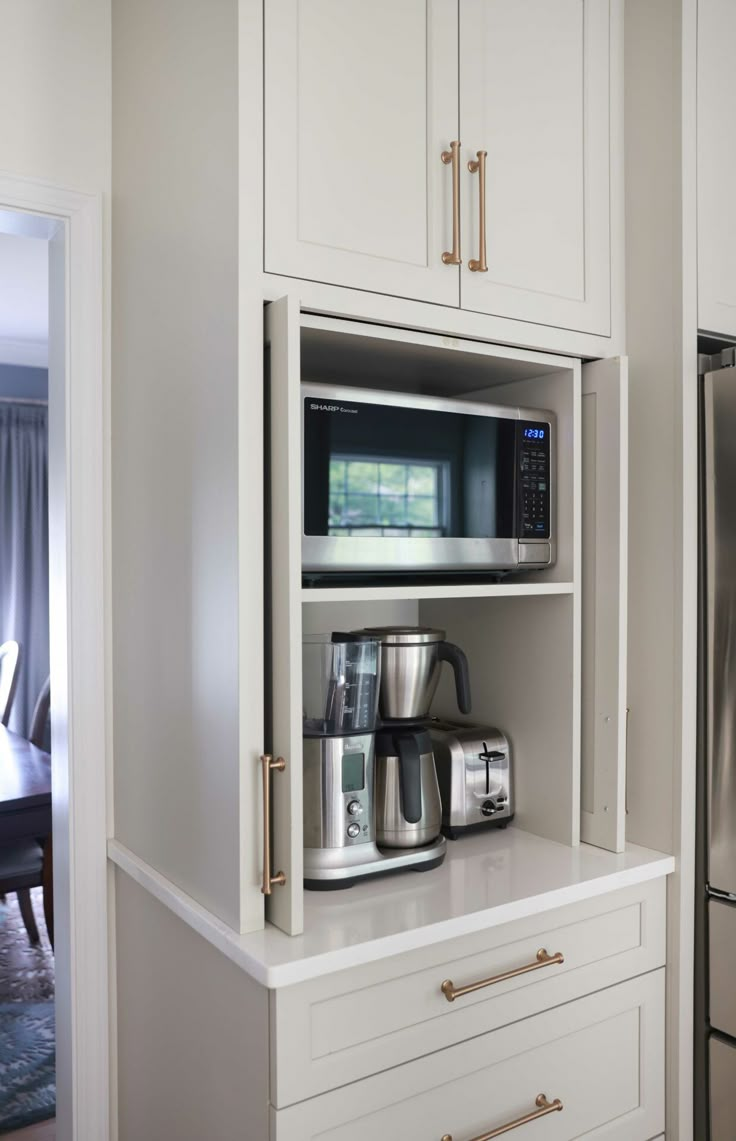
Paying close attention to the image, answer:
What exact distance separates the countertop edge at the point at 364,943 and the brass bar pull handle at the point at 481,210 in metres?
1.00

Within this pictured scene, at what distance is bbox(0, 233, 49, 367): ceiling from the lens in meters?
3.39

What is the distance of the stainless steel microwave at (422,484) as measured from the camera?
1.33 m

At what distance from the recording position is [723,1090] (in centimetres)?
157

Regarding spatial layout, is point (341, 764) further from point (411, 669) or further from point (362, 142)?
point (362, 142)

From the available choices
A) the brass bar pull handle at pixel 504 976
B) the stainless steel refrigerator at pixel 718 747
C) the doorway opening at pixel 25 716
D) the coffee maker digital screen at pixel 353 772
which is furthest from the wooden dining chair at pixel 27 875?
the stainless steel refrigerator at pixel 718 747

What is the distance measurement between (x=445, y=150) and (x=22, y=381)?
4.69 meters

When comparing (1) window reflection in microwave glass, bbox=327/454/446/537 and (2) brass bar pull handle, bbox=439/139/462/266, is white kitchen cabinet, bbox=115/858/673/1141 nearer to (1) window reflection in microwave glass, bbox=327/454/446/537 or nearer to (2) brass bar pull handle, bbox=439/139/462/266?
(1) window reflection in microwave glass, bbox=327/454/446/537

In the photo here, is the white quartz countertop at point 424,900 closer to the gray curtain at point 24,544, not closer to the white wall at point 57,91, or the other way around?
the white wall at point 57,91

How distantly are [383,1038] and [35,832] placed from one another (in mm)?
2019

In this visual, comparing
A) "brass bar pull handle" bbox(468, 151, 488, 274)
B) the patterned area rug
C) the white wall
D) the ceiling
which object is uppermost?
the ceiling

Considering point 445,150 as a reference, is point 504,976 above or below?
below

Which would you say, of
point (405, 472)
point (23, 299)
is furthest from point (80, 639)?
point (23, 299)

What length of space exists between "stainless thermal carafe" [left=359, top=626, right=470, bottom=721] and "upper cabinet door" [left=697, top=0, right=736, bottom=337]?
738 mm

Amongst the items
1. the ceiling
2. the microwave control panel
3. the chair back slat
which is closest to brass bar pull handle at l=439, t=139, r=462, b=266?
the microwave control panel
